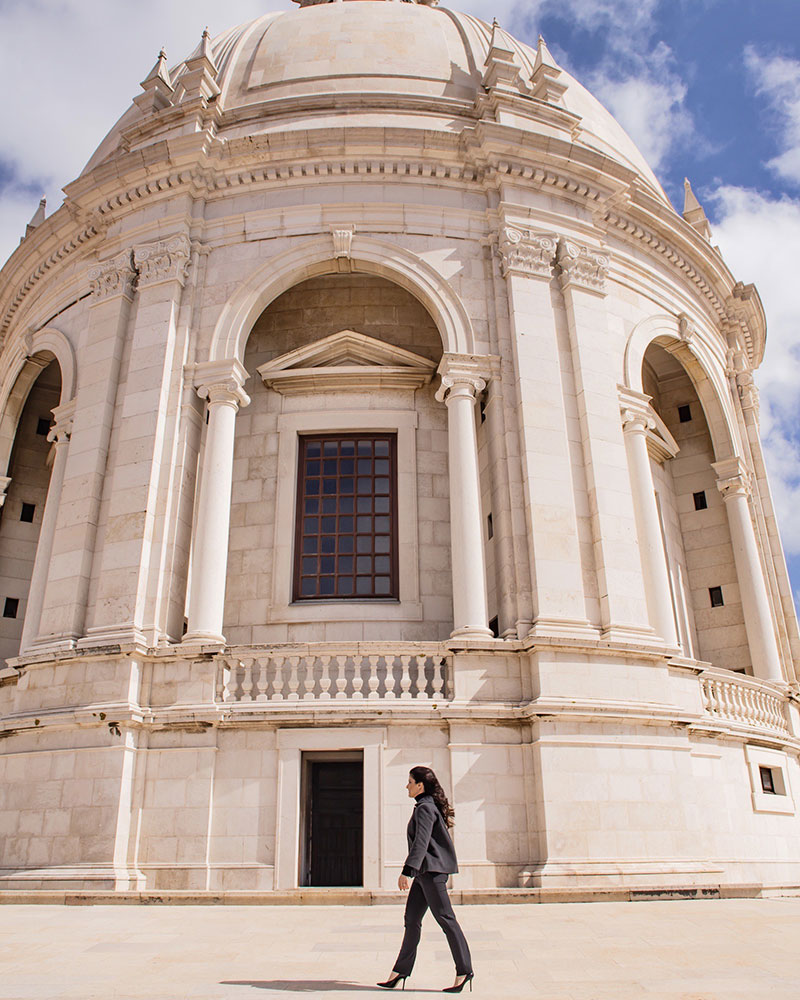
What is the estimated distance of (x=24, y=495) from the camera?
24.8m

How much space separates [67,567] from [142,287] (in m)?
6.45

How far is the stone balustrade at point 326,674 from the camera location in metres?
15.1

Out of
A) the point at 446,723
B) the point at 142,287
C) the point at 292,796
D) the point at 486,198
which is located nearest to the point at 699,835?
the point at 446,723

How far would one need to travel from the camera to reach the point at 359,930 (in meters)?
9.92

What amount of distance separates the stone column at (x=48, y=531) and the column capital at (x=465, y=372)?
8.49 m

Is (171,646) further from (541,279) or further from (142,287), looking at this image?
(541,279)

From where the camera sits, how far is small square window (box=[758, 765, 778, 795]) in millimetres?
18312

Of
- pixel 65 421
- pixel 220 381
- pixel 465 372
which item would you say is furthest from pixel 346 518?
pixel 65 421

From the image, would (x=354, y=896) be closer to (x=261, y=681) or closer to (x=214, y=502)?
(x=261, y=681)

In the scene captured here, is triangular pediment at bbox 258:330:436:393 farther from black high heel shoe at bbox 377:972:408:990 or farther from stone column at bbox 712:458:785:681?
black high heel shoe at bbox 377:972:408:990

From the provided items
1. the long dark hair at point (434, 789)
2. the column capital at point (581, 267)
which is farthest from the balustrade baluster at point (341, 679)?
the column capital at point (581, 267)

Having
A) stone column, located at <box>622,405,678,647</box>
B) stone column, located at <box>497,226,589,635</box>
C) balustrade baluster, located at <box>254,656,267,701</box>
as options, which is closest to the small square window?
stone column, located at <box>622,405,678,647</box>

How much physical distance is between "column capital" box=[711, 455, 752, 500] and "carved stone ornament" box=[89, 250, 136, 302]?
15427 mm

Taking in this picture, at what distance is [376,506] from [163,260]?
7188mm
